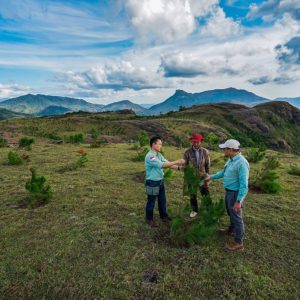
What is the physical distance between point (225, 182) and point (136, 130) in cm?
4777

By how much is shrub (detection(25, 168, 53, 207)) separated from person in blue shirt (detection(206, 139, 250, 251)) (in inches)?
256

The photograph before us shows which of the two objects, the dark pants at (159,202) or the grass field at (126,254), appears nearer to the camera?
the grass field at (126,254)

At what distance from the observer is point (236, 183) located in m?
7.39

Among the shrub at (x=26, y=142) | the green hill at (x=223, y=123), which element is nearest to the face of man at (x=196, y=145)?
the shrub at (x=26, y=142)

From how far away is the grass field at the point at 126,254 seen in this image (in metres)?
6.34

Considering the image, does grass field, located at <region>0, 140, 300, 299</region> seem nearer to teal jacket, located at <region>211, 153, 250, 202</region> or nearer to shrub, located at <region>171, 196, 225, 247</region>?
shrub, located at <region>171, 196, 225, 247</region>

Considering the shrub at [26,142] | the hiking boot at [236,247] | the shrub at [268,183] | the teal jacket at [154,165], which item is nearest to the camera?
the hiking boot at [236,247]

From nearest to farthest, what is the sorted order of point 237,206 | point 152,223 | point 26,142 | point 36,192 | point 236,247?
1. point 237,206
2. point 236,247
3. point 152,223
4. point 36,192
5. point 26,142

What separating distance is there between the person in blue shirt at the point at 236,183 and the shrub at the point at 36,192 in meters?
6.51

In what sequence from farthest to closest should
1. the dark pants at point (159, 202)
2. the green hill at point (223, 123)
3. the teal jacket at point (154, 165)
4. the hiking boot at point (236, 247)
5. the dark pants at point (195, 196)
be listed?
the green hill at point (223, 123) → the dark pants at point (195, 196) → the dark pants at point (159, 202) → the teal jacket at point (154, 165) → the hiking boot at point (236, 247)

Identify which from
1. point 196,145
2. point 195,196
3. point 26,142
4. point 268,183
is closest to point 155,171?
point 196,145

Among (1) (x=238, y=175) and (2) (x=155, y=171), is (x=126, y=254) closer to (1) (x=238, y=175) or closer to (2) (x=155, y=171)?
(2) (x=155, y=171)

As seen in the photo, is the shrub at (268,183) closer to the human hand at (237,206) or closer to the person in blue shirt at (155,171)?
the person in blue shirt at (155,171)

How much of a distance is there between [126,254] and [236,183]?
10.5 ft
